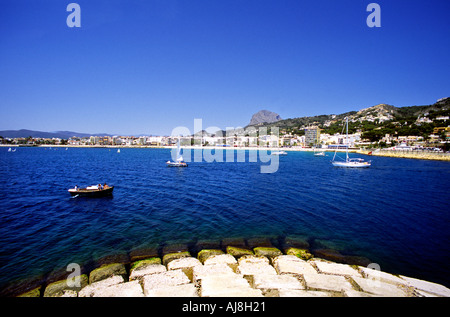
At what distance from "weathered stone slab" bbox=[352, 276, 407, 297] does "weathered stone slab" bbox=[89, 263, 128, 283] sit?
8118 mm

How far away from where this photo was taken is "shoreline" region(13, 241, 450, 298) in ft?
21.1

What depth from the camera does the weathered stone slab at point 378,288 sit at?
21.0 feet

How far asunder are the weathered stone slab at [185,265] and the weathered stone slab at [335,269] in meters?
4.67

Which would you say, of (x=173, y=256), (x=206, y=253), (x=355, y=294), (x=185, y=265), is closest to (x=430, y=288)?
(x=355, y=294)

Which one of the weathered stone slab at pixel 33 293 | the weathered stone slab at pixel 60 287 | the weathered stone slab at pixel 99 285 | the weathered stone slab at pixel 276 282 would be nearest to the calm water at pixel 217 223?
the weathered stone slab at pixel 33 293

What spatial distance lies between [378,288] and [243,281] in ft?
13.8

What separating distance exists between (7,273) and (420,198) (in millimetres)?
30992

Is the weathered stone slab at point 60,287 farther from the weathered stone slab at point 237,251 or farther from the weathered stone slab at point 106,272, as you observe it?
the weathered stone slab at point 237,251

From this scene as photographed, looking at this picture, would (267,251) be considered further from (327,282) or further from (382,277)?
(382,277)

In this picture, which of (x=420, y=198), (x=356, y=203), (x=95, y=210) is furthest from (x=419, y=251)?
(x=95, y=210)

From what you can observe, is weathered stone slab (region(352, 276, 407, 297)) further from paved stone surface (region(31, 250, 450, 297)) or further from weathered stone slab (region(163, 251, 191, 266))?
weathered stone slab (region(163, 251, 191, 266))
